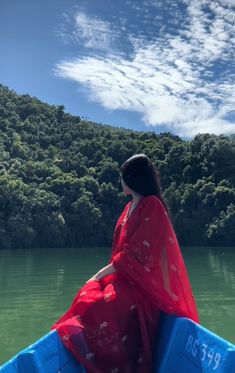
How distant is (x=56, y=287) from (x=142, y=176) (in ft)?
49.4

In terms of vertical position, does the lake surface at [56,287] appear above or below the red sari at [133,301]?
below

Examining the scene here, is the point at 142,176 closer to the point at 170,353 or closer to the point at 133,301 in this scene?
the point at 133,301

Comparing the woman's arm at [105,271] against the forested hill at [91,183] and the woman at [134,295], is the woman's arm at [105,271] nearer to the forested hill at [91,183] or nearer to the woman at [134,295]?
the woman at [134,295]

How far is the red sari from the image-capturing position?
2205 mm

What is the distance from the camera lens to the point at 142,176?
244 cm

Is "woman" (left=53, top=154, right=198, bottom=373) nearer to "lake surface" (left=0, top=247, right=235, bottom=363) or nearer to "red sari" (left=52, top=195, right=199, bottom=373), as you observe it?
"red sari" (left=52, top=195, right=199, bottom=373)

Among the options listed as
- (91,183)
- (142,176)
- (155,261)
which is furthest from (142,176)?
(91,183)

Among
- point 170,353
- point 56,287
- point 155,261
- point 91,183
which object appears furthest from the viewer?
point 91,183

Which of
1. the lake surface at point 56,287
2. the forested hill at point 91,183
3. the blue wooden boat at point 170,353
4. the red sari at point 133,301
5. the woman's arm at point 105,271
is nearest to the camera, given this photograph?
the blue wooden boat at point 170,353

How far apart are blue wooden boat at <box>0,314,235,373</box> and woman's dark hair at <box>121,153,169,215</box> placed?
59 cm

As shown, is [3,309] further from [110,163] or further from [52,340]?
[110,163]

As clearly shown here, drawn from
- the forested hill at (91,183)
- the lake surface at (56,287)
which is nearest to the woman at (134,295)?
the lake surface at (56,287)

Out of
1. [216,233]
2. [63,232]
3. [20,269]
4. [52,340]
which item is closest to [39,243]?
[63,232]

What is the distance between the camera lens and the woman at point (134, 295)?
2.21 meters
